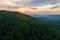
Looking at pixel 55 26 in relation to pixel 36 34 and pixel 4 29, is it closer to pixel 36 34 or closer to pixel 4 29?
pixel 36 34

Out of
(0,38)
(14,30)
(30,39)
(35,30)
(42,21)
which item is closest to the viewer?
(0,38)

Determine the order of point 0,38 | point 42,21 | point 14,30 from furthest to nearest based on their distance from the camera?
1. point 42,21
2. point 14,30
3. point 0,38

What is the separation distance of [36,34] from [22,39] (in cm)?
412

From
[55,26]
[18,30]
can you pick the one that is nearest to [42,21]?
[55,26]

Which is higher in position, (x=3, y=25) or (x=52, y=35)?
(x=3, y=25)

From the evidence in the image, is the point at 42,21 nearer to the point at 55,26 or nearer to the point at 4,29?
the point at 55,26

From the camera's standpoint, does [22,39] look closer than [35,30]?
Yes

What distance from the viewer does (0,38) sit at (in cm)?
2795

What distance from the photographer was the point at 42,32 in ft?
113

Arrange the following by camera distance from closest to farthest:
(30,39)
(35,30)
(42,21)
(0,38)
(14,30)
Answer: (0,38), (30,39), (14,30), (35,30), (42,21)

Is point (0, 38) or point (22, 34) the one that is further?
point (22, 34)

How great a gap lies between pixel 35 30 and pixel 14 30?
4.37 metres

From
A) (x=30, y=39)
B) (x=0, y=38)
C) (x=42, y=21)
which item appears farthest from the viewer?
(x=42, y=21)

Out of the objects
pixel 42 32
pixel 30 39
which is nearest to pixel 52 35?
pixel 42 32
